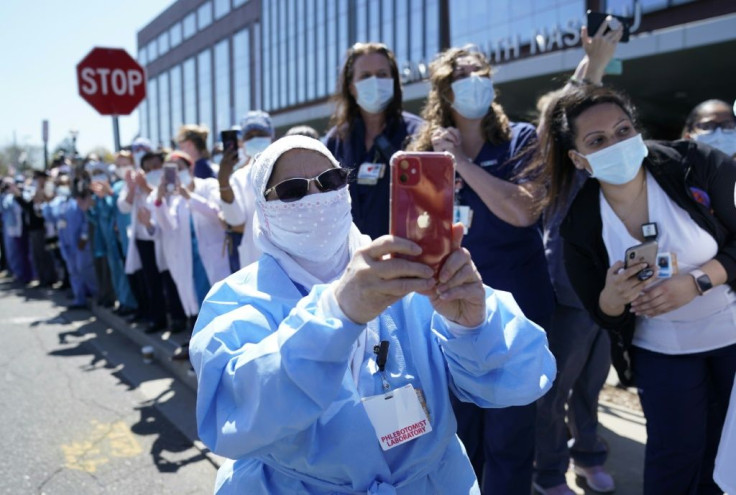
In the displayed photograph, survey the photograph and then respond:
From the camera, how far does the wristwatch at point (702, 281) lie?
87.4 inches

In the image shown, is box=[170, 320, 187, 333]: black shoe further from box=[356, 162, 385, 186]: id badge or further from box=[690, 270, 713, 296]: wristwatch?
box=[690, 270, 713, 296]: wristwatch

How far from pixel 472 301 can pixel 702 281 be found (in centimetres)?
142

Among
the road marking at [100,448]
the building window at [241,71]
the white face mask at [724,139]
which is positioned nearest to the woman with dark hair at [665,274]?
the white face mask at [724,139]

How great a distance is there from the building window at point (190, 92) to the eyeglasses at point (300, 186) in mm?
54318

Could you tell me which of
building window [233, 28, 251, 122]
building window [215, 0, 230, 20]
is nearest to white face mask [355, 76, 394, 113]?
building window [233, 28, 251, 122]

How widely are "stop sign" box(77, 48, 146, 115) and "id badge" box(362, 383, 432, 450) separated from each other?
7.33 metres

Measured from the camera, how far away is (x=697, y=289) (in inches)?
87.5

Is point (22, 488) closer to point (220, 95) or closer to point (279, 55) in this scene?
point (279, 55)

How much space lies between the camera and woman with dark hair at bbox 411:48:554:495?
2.62m

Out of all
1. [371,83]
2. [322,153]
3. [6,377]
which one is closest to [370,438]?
[322,153]

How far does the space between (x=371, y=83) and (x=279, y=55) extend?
132 feet

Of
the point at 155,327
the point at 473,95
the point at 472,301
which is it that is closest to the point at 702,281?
the point at 473,95

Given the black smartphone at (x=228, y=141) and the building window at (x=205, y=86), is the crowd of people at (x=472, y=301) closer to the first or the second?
the black smartphone at (x=228, y=141)

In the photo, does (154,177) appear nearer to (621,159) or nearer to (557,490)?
(557,490)
